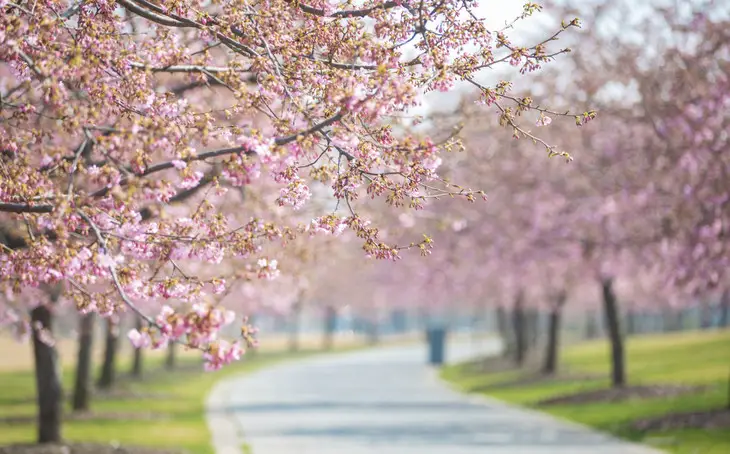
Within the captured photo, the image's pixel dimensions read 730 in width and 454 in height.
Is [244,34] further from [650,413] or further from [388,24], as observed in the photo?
[650,413]

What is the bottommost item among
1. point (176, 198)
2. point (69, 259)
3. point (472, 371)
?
point (472, 371)

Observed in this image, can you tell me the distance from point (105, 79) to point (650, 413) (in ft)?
52.8

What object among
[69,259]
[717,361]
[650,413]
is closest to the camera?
[69,259]

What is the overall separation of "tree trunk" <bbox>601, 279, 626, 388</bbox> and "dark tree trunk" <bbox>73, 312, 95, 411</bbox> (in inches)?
497

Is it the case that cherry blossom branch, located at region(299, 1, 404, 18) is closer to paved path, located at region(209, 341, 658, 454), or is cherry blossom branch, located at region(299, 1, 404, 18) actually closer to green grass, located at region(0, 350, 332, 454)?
paved path, located at region(209, 341, 658, 454)

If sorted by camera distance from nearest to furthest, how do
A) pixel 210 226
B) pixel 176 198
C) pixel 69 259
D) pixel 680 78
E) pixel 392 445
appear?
pixel 69 259, pixel 210 226, pixel 176 198, pixel 680 78, pixel 392 445

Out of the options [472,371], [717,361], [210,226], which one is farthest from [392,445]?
[472,371]

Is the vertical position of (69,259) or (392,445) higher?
(69,259)

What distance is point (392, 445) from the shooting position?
16531mm

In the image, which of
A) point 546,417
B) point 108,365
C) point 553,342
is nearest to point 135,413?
point 108,365

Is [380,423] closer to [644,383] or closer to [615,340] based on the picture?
[615,340]

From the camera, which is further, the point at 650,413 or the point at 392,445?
the point at 650,413

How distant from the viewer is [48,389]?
16438 millimetres

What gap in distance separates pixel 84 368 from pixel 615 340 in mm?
12993
